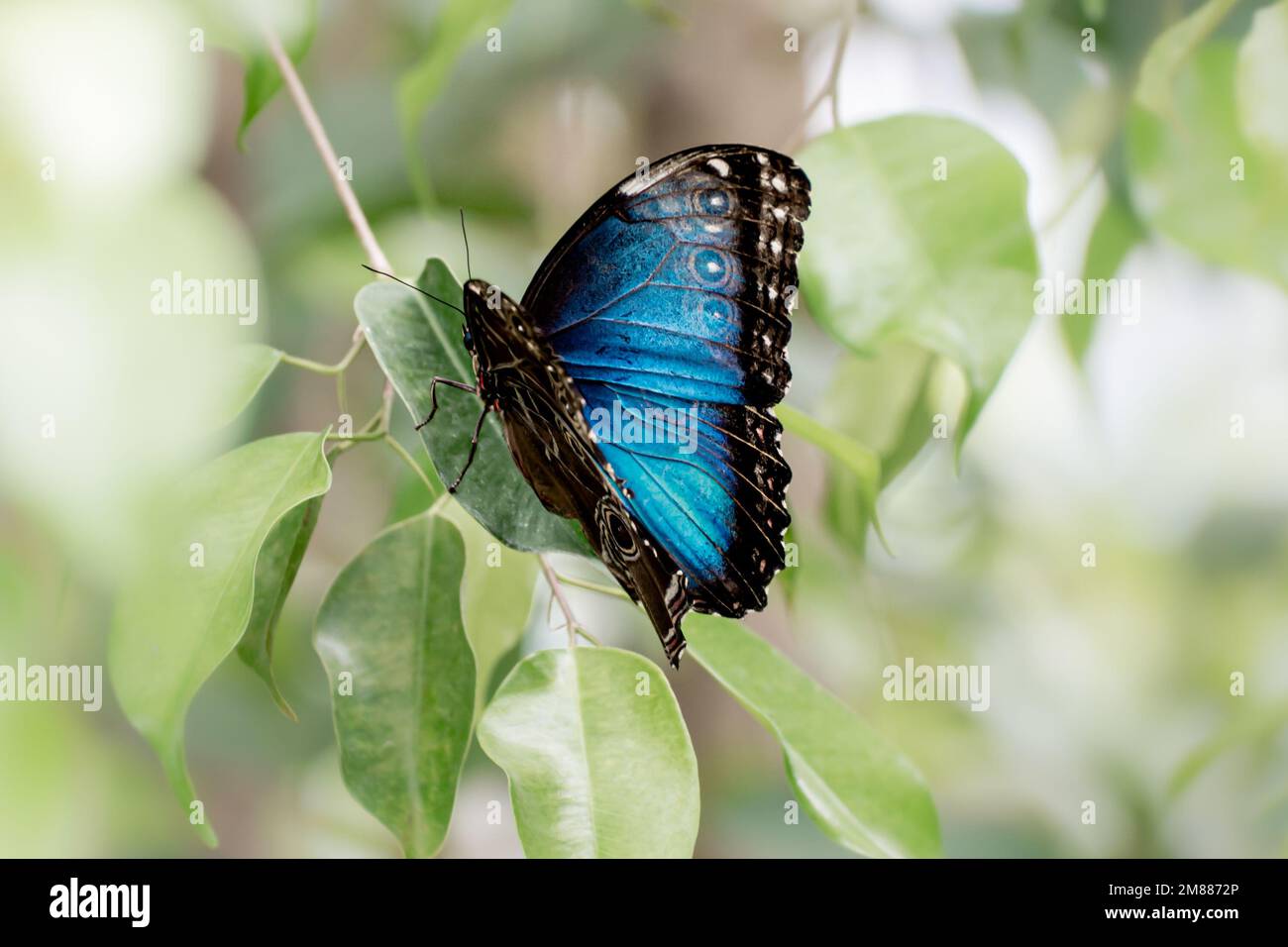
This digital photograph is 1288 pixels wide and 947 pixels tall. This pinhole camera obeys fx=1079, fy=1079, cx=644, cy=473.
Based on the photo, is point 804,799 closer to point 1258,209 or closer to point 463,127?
point 1258,209

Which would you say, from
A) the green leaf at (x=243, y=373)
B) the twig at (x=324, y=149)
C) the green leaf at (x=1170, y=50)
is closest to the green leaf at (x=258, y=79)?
the twig at (x=324, y=149)

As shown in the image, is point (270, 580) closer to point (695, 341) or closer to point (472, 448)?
point (472, 448)

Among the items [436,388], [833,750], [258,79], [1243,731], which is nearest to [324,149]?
[258,79]

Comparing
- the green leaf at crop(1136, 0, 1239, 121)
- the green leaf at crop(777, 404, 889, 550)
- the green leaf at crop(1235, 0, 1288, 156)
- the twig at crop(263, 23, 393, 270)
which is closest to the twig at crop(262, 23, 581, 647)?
the twig at crop(263, 23, 393, 270)

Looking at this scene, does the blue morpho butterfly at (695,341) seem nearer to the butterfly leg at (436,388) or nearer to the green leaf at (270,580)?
the butterfly leg at (436,388)

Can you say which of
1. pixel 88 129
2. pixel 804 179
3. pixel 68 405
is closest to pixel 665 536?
pixel 804 179

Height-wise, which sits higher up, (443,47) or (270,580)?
(443,47)
